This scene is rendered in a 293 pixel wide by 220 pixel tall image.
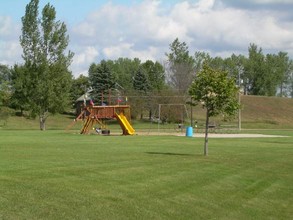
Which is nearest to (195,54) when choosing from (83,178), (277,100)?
(277,100)

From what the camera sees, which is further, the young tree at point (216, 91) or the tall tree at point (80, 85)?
the tall tree at point (80, 85)

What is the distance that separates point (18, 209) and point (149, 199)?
3099 mm

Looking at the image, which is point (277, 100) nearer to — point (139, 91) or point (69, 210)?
point (139, 91)

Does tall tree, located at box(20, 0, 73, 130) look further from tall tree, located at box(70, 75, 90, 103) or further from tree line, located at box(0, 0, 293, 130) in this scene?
tall tree, located at box(70, 75, 90, 103)

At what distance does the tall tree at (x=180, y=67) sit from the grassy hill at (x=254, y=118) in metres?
6.09

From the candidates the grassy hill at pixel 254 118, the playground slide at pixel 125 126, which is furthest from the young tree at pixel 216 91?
the grassy hill at pixel 254 118

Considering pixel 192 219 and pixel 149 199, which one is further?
pixel 149 199

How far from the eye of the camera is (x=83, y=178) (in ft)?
46.4

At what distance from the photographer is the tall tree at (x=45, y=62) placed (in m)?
68.6

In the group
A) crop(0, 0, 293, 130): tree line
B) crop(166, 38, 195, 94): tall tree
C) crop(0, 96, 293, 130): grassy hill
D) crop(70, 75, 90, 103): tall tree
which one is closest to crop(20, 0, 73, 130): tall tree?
crop(0, 0, 293, 130): tree line

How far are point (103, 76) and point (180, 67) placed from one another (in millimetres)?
14866

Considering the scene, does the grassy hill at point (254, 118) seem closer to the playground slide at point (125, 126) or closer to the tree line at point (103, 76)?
the tree line at point (103, 76)

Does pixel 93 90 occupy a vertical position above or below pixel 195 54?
below

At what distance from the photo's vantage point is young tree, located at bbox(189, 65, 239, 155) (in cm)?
2262
